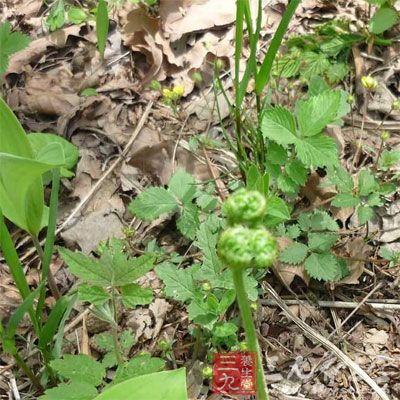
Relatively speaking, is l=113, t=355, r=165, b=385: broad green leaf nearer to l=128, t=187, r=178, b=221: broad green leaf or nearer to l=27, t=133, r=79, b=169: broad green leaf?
l=128, t=187, r=178, b=221: broad green leaf

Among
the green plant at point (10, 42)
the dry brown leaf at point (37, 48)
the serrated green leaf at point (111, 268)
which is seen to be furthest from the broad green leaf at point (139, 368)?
the dry brown leaf at point (37, 48)

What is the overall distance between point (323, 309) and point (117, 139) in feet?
2.77

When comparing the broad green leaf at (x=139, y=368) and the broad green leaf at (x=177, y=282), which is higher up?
the broad green leaf at (x=177, y=282)

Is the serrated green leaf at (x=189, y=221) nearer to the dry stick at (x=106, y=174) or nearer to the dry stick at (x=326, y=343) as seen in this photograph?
the dry stick at (x=326, y=343)

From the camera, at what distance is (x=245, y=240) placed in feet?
2.37

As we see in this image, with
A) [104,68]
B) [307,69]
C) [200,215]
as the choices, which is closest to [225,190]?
[200,215]

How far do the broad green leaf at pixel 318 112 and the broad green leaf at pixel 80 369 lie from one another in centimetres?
72

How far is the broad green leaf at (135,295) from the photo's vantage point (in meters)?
1.24

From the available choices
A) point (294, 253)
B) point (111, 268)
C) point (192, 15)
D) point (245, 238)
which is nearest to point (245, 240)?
point (245, 238)

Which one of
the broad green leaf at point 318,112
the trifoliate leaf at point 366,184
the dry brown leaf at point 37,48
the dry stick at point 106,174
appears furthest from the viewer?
the dry brown leaf at point 37,48

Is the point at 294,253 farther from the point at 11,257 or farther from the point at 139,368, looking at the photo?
the point at 11,257

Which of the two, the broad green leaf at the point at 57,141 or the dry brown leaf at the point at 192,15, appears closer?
the broad green leaf at the point at 57,141

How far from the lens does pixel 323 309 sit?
5.39ft

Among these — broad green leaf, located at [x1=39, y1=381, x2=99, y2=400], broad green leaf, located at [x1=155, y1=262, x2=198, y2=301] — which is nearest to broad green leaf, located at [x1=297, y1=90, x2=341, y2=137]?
broad green leaf, located at [x1=155, y1=262, x2=198, y2=301]
